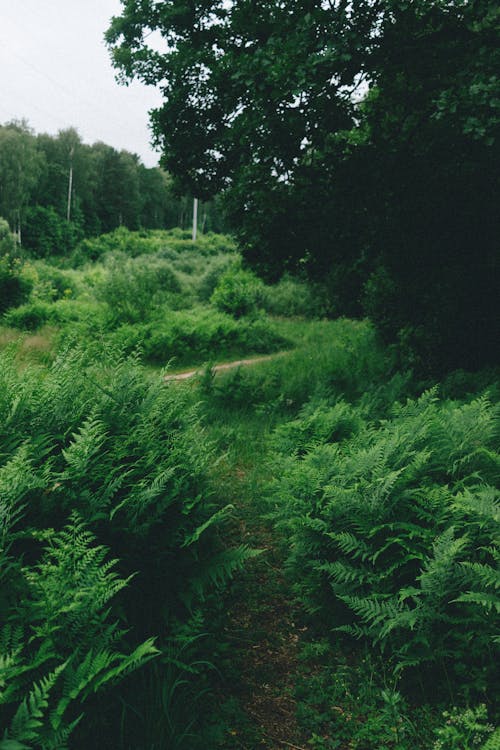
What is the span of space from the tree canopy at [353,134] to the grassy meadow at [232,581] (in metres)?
4.28

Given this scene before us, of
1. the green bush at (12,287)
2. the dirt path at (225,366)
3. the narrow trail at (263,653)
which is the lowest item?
the narrow trail at (263,653)

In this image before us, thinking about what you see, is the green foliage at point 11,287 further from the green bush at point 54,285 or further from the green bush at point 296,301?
the green bush at point 296,301

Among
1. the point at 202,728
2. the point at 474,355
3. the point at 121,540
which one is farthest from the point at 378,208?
the point at 202,728

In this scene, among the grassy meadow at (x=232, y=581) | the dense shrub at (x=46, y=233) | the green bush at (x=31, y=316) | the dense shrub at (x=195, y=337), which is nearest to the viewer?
the grassy meadow at (x=232, y=581)

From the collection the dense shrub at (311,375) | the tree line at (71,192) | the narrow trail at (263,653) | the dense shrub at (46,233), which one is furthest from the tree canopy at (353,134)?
the dense shrub at (46,233)

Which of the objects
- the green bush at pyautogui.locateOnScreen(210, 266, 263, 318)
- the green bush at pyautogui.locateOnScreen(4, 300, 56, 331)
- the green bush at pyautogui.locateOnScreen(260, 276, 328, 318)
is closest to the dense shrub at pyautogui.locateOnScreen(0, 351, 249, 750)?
the green bush at pyautogui.locateOnScreen(4, 300, 56, 331)

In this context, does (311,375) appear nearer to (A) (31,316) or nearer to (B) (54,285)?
(A) (31,316)

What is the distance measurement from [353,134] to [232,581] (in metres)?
7.83

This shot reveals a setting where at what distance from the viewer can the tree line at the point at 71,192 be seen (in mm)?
51094

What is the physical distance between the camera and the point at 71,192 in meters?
64.7

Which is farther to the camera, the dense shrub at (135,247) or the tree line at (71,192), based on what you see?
the tree line at (71,192)

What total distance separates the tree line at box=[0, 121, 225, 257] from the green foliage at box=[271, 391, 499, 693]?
3714cm

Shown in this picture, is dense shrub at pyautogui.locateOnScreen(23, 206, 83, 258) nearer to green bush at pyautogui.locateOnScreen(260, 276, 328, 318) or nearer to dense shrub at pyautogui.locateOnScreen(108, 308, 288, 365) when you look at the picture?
green bush at pyautogui.locateOnScreen(260, 276, 328, 318)

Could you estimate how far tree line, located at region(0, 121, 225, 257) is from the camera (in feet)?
168
